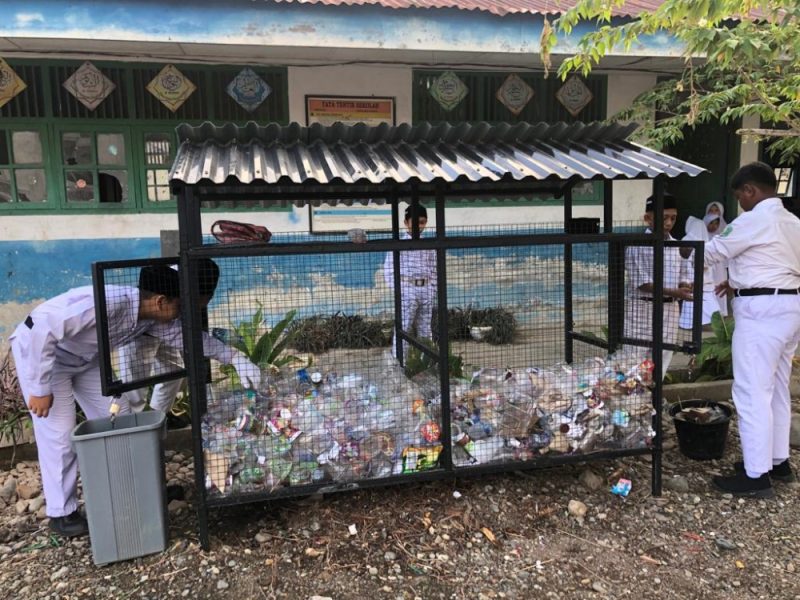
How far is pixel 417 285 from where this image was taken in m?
4.97

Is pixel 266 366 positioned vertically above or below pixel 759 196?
below

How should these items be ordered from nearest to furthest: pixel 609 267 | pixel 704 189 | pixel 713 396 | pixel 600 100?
pixel 609 267
pixel 713 396
pixel 600 100
pixel 704 189

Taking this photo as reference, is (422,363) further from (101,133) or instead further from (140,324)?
(101,133)

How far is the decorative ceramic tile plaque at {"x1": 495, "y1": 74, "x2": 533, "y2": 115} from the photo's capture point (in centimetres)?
740

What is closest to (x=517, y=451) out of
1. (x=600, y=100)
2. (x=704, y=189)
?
(x=600, y=100)

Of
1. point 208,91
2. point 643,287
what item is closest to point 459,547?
point 643,287

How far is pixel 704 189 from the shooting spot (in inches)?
346

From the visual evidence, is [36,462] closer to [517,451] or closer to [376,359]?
[376,359]

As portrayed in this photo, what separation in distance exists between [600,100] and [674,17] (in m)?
5.00

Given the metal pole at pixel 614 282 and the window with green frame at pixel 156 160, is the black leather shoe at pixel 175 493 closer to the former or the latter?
the metal pole at pixel 614 282

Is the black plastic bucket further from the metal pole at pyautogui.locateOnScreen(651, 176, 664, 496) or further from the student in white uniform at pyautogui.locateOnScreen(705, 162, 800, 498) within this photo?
the metal pole at pyautogui.locateOnScreen(651, 176, 664, 496)

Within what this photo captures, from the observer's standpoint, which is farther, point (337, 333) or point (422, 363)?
point (337, 333)

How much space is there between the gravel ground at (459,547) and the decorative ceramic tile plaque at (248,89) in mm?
4604

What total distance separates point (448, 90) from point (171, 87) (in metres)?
3.22
